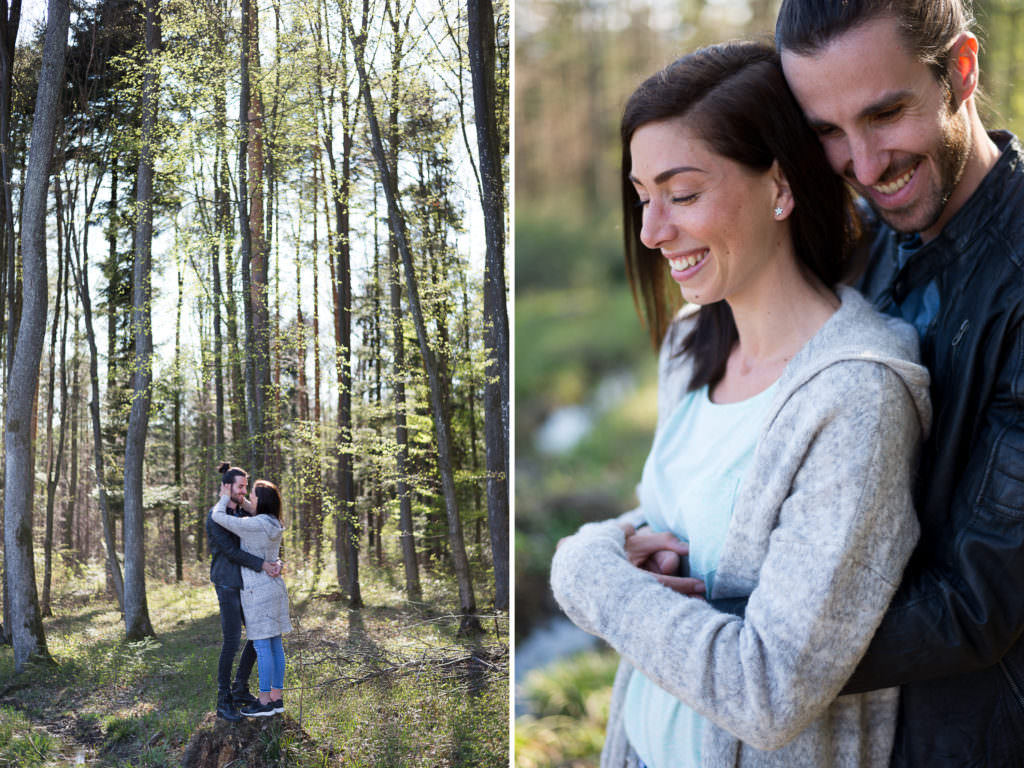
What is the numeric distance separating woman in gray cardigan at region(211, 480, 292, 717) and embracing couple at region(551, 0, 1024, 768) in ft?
4.30

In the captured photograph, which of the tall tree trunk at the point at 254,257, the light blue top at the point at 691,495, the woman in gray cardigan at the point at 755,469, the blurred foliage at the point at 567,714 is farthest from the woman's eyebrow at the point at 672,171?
the blurred foliage at the point at 567,714

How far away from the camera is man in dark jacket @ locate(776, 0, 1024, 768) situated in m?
1.05

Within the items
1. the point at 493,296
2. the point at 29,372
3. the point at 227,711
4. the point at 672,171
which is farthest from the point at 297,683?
the point at 672,171

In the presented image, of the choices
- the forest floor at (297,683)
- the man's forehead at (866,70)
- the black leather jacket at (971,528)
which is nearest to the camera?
the black leather jacket at (971,528)

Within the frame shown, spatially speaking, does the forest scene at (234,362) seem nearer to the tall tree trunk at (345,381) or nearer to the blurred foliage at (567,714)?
the tall tree trunk at (345,381)

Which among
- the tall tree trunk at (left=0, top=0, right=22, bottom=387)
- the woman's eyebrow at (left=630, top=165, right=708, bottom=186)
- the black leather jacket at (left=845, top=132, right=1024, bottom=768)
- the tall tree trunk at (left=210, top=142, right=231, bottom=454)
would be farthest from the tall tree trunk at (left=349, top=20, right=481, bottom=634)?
the black leather jacket at (left=845, top=132, right=1024, bottom=768)

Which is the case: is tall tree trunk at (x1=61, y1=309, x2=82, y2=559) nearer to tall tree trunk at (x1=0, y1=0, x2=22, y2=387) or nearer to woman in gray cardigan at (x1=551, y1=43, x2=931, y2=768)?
tall tree trunk at (x1=0, y1=0, x2=22, y2=387)

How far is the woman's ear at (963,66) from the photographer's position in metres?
1.25

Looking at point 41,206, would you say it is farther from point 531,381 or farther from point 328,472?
point 531,381

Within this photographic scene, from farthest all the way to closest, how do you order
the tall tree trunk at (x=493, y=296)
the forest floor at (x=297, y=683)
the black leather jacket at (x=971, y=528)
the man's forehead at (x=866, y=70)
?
the tall tree trunk at (x=493, y=296) → the forest floor at (x=297, y=683) → the man's forehead at (x=866, y=70) → the black leather jacket at (x=971, y=528)

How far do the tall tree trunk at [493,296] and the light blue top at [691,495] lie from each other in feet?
4.02

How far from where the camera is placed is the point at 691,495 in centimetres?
136

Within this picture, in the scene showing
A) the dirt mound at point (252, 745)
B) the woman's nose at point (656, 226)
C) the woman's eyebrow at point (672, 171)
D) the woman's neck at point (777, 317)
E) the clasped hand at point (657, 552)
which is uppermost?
the woman's eyebrow at point (672, 171)

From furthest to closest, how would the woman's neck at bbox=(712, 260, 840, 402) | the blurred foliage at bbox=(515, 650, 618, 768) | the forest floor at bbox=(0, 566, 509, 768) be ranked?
1. the blurred foliage at bbox=(515, 650, 618, 768)
2. the forest floor at bbox=(0, 566, 509, 768)
3. the woman's neck at bbox=(712, 260, 840, 402)
